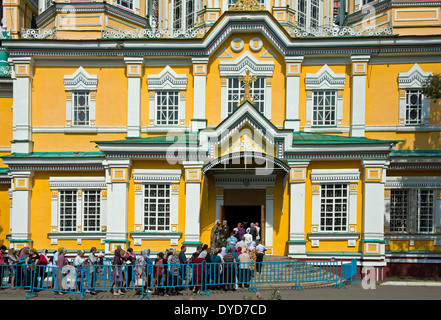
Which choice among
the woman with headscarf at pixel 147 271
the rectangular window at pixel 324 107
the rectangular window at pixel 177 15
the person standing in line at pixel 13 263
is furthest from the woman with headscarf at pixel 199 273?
the rectangular window at pixel 177 15

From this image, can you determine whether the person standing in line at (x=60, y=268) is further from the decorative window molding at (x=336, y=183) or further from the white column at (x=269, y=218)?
the decorative window molding at (x=336, y=183)

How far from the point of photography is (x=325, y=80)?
25906 millimetres

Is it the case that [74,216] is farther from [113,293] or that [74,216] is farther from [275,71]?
[275,71]

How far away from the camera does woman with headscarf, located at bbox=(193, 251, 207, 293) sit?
1819 centimetres

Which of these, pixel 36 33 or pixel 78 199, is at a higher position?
pixel 36 33

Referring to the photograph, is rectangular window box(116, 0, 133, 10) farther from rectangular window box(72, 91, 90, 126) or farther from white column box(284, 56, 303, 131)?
white column box(284, 56, 303, 131)

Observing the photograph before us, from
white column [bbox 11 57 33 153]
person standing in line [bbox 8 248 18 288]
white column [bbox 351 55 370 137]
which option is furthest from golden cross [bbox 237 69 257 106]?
person standing in line [bbox 8 248 18 288]

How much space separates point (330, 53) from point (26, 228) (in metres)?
16.3

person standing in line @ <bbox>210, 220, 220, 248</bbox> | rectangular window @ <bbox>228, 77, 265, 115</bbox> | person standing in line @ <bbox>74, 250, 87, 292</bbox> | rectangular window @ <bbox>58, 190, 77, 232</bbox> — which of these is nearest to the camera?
person standing in line @ <bbox>74, 250, 87, 292</bbox>

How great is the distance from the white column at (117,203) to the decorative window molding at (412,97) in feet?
42.6

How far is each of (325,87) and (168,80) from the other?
7.47 m

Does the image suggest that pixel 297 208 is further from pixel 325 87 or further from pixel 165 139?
pixel 165 139

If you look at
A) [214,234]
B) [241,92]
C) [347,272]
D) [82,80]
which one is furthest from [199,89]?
[347,272]

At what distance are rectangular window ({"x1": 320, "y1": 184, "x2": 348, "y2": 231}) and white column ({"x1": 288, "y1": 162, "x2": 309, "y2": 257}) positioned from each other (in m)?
0.97
